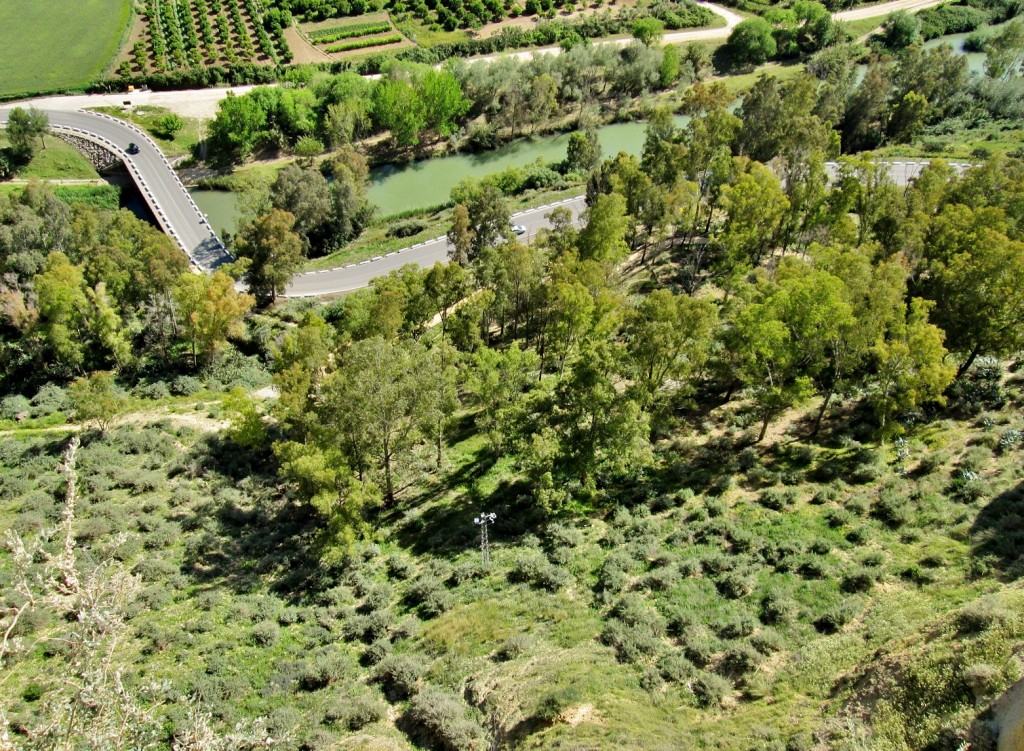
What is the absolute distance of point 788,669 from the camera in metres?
25.5

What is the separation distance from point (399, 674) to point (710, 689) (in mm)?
11576

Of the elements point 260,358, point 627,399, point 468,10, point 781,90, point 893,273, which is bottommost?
point 260,358

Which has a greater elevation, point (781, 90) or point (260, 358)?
point (781, 90)

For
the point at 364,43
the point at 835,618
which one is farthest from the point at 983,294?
the point at 364,43

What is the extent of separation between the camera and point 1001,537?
29156mm

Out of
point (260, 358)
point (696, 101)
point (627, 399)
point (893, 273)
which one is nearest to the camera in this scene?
point (627, 399)

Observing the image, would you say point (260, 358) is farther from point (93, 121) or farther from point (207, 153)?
point (93, 121)

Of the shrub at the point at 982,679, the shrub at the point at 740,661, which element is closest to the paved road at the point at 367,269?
the shrub at the point at 740,661

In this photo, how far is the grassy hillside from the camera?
77.0 feet

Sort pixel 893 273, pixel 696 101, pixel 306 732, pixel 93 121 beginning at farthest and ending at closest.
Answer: pixel 93 121
pixel 696 101
pixel 893 273
pixel 306 732

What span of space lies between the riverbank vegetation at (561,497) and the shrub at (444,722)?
129mm

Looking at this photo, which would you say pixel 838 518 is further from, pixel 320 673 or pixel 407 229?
pixel 407 229

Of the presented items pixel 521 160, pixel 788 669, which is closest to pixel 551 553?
pixel 788 669

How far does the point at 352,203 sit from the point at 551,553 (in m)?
57.9
